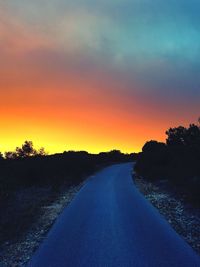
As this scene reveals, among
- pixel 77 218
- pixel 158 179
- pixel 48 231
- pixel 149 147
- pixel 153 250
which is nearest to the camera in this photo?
pixel 153 250

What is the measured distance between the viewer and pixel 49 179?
3291 cm

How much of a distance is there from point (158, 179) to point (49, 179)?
957cm

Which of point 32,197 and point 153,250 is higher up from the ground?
point 32,197

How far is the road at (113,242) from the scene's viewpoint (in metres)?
8.37

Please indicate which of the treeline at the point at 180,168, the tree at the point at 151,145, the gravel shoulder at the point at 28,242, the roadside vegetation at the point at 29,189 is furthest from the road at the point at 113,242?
the tree at the point at 151,145

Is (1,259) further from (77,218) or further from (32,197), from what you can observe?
(32,197)

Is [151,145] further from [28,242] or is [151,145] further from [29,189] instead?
[28,242]

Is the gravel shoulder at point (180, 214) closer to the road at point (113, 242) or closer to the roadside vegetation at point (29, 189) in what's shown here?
the road at point (113, 242)

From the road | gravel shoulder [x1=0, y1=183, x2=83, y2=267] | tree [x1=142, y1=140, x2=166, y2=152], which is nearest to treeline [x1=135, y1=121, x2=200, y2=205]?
the road

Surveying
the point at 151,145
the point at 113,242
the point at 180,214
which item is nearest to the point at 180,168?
the point at 180,214

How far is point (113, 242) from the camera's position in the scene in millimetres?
10047

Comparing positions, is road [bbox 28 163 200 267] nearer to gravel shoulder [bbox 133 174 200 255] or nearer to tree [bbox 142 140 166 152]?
gravel shoulder [bbox 133 174 200 255]

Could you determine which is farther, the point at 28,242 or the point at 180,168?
the point at 180,168

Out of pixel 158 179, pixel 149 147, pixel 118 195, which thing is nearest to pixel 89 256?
pixel 118 195
